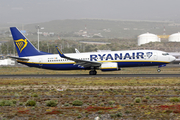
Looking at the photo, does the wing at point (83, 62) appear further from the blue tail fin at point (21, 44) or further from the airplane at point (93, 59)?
the blue tail fin at point (21, 44)

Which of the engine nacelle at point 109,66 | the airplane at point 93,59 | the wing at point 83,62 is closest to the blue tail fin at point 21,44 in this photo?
the airplane at point 93,59

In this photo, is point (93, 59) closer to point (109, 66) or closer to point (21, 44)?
point (109, 66)

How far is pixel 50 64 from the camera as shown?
4797 cm

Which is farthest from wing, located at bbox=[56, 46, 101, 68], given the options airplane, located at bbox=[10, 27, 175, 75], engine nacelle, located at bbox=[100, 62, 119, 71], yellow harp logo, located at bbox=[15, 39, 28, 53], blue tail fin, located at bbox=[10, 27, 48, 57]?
yellow harp logo, located at bbox=[15, 39, 28, 53]

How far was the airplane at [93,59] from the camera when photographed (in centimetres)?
4481

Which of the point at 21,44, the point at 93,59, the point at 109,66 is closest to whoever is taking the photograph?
the point at 109,66

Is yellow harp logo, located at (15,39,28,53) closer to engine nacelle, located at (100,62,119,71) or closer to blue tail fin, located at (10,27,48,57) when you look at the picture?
blue tail fin, located at (10,27,48,57)

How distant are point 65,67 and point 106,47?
5971 inches

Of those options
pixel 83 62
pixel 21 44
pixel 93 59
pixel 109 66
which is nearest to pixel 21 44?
pixel 21 44

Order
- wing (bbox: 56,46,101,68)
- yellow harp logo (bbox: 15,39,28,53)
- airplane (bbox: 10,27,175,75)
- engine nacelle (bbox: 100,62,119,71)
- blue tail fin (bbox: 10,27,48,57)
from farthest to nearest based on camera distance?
yellow harp logo (bbox: 15,39,28,53) → blue tail fin (bbox: 10,27,48,57) → airplane (bbox: 10,27,175,75) → wing (bbox: 56,46,101,68) → engine nacelle (bbox: 100,62,119,71)

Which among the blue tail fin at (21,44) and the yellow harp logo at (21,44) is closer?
the blue tail fin at (21,44)

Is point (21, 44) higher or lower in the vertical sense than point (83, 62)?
higher

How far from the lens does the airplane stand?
4481cm

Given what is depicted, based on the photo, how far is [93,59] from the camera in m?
46.3
